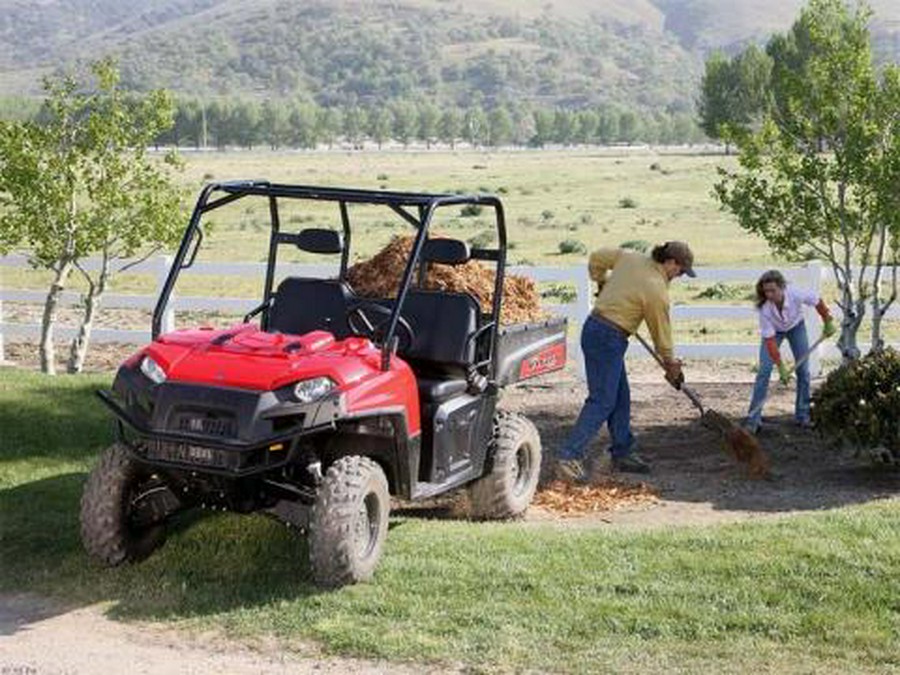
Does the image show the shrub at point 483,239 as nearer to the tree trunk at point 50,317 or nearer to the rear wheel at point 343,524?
the tree trunk at point 50,317

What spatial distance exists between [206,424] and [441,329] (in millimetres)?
1781

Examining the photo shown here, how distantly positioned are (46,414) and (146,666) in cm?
563

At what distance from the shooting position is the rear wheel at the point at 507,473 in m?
8.66

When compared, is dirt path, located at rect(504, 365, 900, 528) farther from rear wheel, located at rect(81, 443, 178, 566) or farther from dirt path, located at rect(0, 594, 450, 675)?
dirt path, located at rect(0, 594, 450, 675)

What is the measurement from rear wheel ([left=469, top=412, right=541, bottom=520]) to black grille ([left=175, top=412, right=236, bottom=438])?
2.38m

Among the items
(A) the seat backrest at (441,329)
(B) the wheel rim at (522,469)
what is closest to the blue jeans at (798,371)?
(B) the wheel rim at (522,469)

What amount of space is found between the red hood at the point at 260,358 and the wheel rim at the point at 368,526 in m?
0.65

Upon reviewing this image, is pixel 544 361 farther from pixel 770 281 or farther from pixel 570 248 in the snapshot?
pixel 570 248

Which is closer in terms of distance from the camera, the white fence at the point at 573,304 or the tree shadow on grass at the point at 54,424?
the tree shadow on grass at the point at 54,424

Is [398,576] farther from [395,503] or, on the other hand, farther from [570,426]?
[570,426]

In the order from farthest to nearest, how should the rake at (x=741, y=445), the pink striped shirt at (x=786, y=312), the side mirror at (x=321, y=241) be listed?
the pink striped shirt at (x=786, y=312) → the rake at (x=741, y=445) → the side mirror at (x=321, y=241)

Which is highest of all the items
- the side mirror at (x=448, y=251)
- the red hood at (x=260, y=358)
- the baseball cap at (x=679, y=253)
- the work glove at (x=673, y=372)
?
the side mirror at (x=448, y=251)

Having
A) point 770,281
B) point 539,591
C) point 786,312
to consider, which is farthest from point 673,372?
point 539,591

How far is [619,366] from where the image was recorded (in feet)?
33.5
